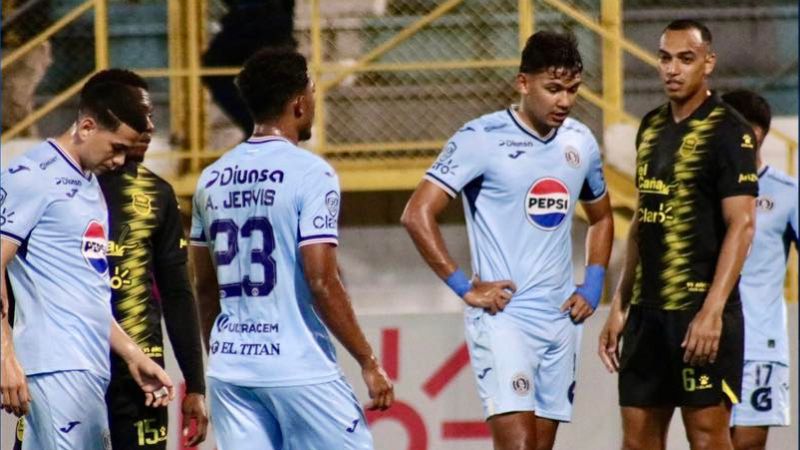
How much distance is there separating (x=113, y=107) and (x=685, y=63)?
2.04 m

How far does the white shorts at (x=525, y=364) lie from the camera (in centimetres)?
639

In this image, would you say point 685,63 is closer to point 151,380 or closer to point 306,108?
point 306,108

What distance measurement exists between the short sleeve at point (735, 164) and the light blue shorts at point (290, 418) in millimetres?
1642

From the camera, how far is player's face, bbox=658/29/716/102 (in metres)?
6.25

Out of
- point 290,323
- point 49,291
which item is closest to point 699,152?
point 290,323

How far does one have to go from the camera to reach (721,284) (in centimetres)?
600

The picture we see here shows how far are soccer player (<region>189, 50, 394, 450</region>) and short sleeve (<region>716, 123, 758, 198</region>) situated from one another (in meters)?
1.56

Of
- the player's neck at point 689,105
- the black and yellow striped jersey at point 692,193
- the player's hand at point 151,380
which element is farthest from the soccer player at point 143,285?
the player's neck at point 689,105

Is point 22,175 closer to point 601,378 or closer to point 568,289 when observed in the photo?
point 568,289

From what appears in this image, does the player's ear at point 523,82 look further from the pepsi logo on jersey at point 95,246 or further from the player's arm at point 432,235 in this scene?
the pepsi logo on jersey at point 95,246

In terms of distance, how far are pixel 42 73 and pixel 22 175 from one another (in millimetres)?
5363

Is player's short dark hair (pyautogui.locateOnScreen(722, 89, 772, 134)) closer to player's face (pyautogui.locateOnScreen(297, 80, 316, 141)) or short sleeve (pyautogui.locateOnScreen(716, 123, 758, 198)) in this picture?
short sleeve (pyautogui.locateOnScreen(716, 123, 758, 198))

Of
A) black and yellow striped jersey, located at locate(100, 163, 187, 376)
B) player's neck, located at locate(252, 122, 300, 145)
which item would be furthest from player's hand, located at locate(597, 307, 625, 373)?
player's neck, located at locate(252, 122, 300, 145)

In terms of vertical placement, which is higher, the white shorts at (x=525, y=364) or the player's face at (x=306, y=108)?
the player's face at (x=306, y=108)
